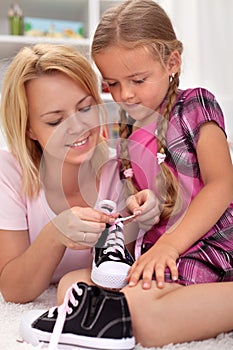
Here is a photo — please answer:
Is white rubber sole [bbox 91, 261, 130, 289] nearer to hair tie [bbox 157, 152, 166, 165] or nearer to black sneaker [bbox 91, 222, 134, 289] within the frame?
black sneaker [bbox 91, 222, 134, 289]

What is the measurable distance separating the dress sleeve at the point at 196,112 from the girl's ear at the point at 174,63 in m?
0.06

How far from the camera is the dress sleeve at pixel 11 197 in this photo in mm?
1116

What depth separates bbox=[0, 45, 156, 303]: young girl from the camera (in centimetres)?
104

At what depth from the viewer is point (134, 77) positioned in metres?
1.12

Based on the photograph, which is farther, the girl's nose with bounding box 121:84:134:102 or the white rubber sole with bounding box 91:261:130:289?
the girl's nose with bounding box 121:84:134:102

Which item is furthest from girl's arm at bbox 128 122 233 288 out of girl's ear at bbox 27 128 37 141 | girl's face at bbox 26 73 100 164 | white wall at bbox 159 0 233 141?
white wall at bbox 159 0 233 141

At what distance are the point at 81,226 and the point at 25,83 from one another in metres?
0.37

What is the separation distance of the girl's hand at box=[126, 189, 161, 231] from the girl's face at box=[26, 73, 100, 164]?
16 centimetres

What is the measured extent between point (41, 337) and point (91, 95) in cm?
53

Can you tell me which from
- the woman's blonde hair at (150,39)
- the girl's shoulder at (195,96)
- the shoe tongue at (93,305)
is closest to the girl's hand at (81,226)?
the shoe tongue at (93,305)

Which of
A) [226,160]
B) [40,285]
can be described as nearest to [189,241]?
[226,160]

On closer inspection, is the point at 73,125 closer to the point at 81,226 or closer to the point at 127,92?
the point at 127,92

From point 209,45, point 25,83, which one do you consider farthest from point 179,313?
point 209,45

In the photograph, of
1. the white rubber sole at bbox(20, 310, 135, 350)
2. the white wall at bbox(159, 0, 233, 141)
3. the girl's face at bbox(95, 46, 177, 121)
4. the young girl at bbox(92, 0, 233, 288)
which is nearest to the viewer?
the white rubber sole at bbox(20, 310, 135, 350)
